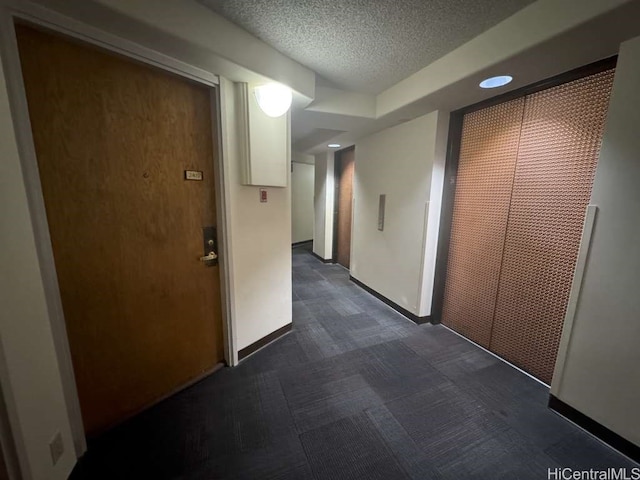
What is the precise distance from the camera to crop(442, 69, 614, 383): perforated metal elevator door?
1.64 metres

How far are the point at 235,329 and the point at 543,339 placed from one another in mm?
2381

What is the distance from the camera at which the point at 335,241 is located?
201 inches

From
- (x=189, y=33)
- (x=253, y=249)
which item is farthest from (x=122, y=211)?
(x=189, y=33)

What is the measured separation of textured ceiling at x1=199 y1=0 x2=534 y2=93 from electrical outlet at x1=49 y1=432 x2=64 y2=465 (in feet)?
7.42

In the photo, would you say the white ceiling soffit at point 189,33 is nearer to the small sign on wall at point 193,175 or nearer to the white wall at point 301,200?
the small sign on wall at point 193,175

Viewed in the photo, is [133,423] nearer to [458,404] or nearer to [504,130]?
[458,404]

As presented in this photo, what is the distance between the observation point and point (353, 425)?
1.54 metres

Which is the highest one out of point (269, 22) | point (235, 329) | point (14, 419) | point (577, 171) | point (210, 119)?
point (269, 22)

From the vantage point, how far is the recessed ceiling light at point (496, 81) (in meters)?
1.73

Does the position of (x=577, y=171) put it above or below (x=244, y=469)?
above

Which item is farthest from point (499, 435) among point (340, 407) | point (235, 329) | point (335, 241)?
point (335, 241)

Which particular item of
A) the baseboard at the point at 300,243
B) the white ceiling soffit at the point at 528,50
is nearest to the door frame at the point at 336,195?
the baseboard at the point at 300,243

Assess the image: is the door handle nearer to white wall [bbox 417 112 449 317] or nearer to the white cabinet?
the white cabinet

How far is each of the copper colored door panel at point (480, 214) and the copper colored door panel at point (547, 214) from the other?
3.2 inches
